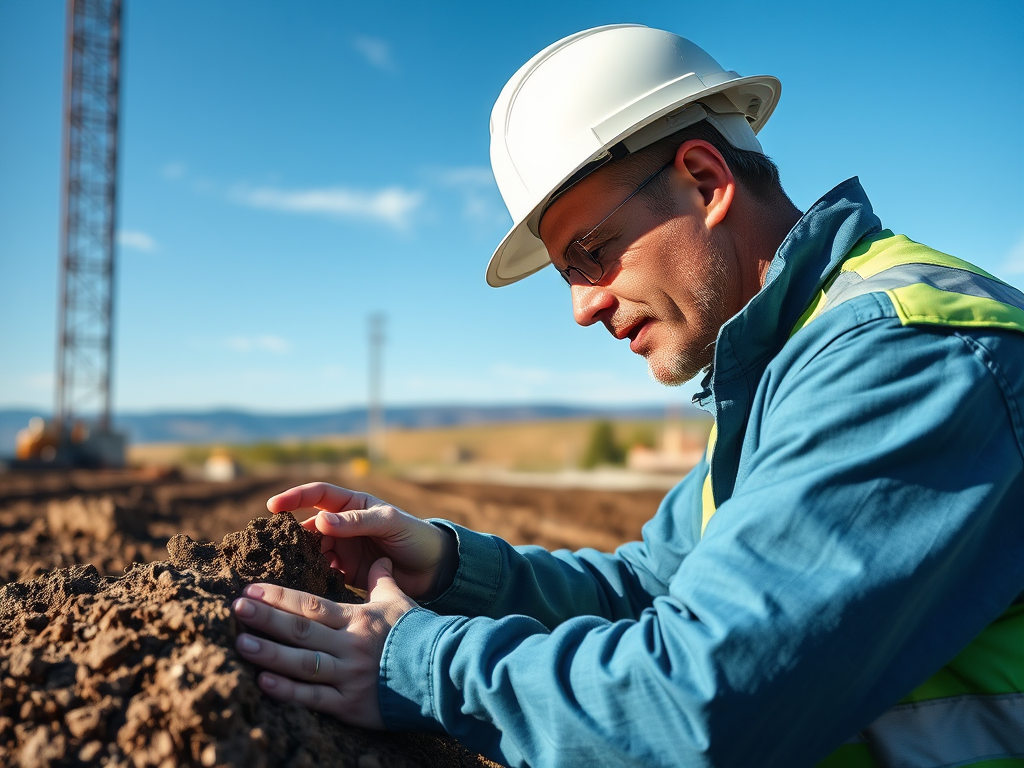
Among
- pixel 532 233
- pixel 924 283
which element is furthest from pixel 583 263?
pixel 924 283

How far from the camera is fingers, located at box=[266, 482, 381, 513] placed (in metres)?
2.02

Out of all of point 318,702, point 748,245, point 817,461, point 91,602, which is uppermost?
point 748,245

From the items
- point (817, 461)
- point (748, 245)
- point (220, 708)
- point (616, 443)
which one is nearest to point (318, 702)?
point (220, 708)

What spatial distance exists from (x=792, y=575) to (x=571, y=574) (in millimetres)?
1180

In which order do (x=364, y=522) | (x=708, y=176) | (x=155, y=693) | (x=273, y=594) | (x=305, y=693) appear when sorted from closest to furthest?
(x=155, y=693) < (x=305, y=693) < (x=273, y=594) < (x=364, y=522) < (x=708, y=176)

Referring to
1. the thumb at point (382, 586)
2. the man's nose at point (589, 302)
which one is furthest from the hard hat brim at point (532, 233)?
the thumb at point (382, 586)

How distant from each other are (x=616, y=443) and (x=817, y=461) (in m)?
52.3

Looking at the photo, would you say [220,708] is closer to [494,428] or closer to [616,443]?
[616,443]

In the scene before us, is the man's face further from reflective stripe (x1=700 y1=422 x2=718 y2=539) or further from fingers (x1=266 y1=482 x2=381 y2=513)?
fingers (x1=266 y1=482 x2=381 y2=513)

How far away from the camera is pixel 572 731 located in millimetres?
1361

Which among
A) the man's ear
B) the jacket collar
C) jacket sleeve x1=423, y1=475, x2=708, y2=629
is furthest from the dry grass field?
the jacket collar

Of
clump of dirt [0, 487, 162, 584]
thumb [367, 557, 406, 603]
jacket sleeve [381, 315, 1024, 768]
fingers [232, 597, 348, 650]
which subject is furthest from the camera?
clump of dirt [0, 487, 162, 584]

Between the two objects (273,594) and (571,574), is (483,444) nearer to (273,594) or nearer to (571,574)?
(571,574)

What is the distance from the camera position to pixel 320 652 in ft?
5.20
